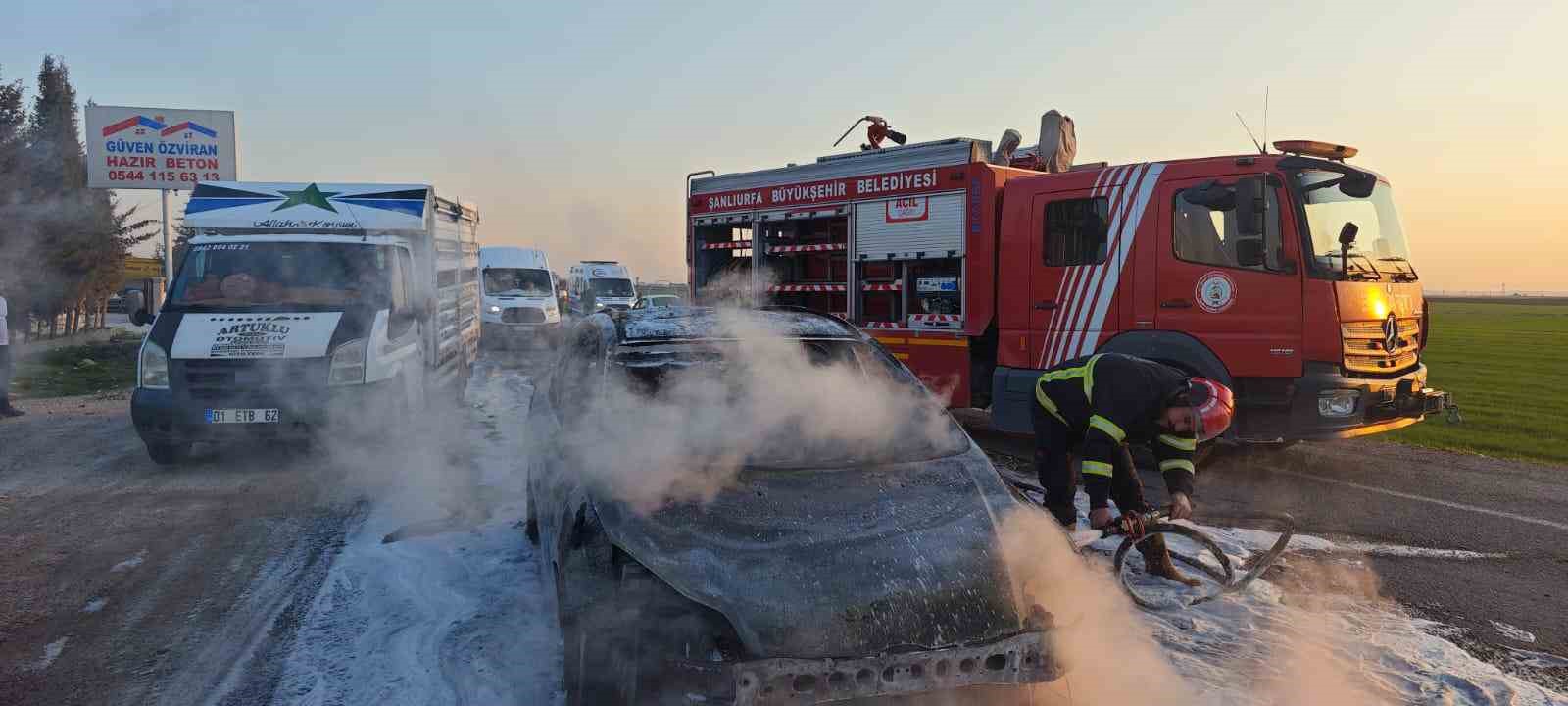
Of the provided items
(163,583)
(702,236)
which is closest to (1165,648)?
(163,583)

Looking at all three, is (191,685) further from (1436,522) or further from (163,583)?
(1436,522)

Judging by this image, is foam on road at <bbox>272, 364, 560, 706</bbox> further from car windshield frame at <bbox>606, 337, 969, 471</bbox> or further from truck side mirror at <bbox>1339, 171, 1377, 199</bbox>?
truck side mirror at <bbox>1339, 171, 1377, 199</bbox>

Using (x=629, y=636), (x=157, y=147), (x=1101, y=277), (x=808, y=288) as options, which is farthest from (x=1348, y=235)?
(x=157, y=147)

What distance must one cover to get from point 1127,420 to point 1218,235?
11.8ft

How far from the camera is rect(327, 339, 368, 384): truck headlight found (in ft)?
24.7

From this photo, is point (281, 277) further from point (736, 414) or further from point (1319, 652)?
point (1319, 652)

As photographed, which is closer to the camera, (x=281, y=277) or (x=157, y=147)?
(x=281, y=277)

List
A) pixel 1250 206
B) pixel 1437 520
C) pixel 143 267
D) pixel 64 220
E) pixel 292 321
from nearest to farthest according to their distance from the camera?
pixel 1437 520 < pixel 1250 206 < pixel 292 321 < pixel 64 220 < pixel 143 267

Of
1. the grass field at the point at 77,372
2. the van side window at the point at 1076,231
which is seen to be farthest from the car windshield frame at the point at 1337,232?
the grass field at the point at 77,372

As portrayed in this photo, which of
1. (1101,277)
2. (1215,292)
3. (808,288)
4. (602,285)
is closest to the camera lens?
(1215,292)

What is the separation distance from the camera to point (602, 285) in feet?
90.6

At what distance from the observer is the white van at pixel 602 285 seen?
2695 cm

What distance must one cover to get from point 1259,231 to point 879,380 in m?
4.26

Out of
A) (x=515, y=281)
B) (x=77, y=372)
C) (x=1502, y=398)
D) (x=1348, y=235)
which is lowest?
(x=1502, y=398)
